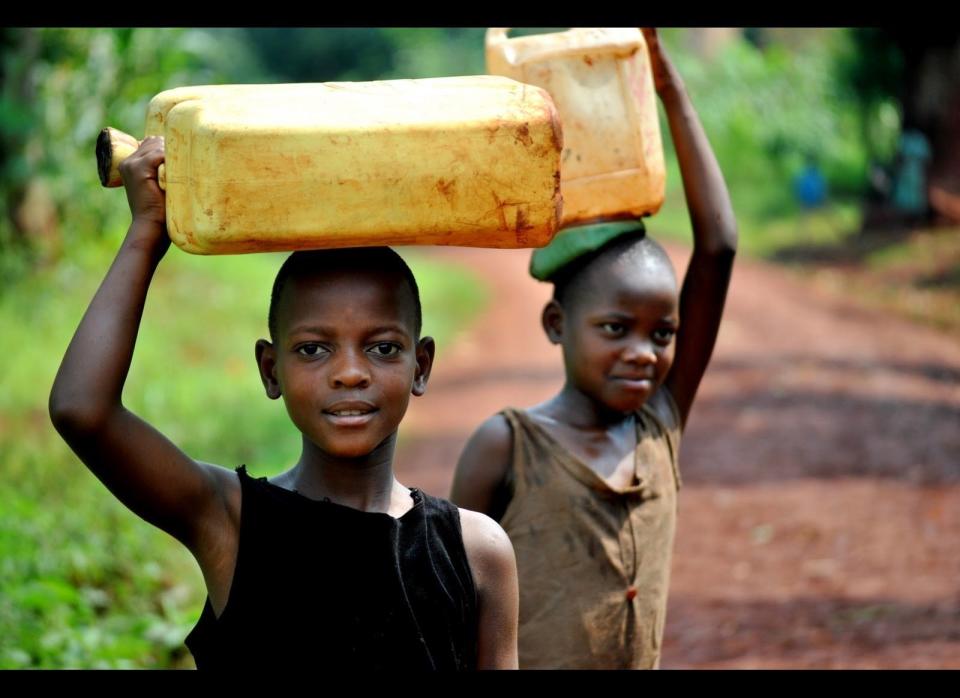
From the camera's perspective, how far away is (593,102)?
2912 millimetres

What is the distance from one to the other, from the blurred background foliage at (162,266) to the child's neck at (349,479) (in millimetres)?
1214

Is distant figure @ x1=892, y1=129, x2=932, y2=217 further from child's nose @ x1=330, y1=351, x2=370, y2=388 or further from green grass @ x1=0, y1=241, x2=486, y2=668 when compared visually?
child's nose @ x1=330, y1=351, x2=370, y2=388

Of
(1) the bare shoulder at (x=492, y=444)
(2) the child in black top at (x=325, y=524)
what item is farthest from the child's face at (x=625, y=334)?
(2) the child in black top at (x=325, y=524)

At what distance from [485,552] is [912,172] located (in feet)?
47.2

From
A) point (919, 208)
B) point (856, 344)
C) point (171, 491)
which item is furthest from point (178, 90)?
point (919, 208)

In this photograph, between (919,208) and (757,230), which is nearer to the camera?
(919,208)

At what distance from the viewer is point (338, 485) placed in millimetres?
2352

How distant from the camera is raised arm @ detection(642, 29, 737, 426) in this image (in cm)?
320

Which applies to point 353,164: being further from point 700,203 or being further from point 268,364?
point 700,203

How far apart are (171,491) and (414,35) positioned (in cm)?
2643

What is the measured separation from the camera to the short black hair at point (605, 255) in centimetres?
320

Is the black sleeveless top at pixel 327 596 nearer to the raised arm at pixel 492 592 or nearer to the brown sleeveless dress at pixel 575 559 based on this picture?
the raised arm at pixel 492 592

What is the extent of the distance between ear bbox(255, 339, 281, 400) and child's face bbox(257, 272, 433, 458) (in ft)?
0.26

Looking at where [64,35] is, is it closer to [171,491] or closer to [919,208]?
[171,491]
